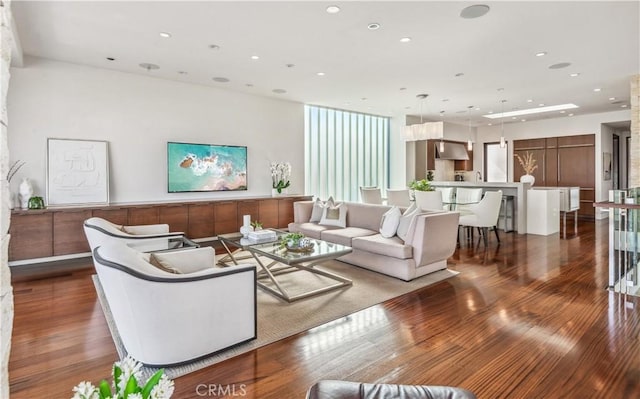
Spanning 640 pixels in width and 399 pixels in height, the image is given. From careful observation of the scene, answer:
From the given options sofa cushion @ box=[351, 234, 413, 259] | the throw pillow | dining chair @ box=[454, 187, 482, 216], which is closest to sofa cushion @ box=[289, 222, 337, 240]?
sofa cushion @ box=[351, 234, 413, 259]

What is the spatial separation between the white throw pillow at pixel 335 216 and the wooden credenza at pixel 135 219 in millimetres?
1718

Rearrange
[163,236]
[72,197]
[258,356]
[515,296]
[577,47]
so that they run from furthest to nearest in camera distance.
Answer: [72,197]
[577,47]
[163,236]
[515,296]
[258,356]

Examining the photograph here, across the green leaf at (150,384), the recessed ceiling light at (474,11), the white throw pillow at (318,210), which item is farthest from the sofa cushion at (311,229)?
the green leaf at (150,384)

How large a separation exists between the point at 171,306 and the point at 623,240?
483 centimetres

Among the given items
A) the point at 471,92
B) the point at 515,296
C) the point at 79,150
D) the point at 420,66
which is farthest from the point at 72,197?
the point at 471,92

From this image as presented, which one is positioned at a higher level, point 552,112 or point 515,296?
point 552,112

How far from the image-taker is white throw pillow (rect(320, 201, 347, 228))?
569 cm

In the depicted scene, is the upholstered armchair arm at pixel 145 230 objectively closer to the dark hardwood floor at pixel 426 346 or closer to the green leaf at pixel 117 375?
the dark hardwood floor at pixel 426 346

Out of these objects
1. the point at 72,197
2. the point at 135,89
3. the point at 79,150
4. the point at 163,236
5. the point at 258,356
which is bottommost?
the point at 258,356

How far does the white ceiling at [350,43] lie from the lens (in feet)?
11.8

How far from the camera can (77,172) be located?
5.34m

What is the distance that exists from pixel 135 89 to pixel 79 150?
4.45ft

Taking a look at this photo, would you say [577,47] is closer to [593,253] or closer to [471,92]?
[471,92]

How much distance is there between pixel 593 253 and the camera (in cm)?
561
